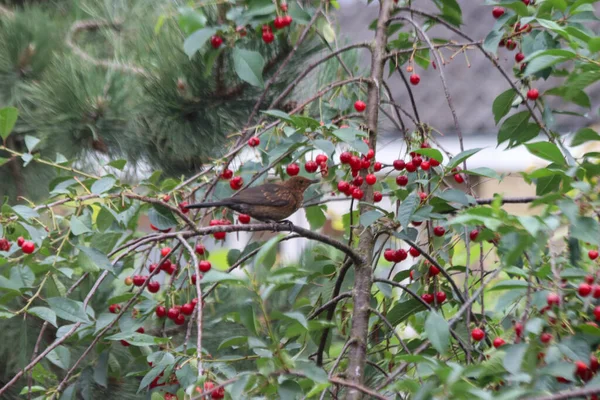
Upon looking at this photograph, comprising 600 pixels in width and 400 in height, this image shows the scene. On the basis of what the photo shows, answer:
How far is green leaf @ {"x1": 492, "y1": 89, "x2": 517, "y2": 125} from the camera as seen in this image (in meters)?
1.68

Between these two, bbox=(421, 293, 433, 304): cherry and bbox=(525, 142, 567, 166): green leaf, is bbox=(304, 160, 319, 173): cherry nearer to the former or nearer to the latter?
bbox=(421, 293, 433, 304): cherry

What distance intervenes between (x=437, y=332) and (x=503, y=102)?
2.50 feet

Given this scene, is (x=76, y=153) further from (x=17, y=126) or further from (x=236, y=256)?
(x=236, y=256)

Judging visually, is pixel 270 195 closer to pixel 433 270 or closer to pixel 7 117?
pixel 433 270

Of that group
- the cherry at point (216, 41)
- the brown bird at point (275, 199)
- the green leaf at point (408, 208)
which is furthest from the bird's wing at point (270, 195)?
the green leaf at point (408, 208)

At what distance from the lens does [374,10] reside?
19.5 feet

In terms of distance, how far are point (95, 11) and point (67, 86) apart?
0.57 meters

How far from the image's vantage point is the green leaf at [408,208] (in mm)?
1460

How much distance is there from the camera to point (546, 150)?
47.9 inches

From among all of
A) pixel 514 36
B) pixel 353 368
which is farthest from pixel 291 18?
pixel 353 368

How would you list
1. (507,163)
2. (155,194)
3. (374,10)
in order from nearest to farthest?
(155,194) < (507,163) < (374,10)

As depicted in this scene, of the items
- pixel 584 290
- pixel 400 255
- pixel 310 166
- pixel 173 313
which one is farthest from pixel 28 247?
pixel 584 290

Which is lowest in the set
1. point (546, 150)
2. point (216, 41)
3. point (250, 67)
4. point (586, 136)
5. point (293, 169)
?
point (546, 150)

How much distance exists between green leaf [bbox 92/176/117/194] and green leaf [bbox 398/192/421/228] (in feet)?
1.87
